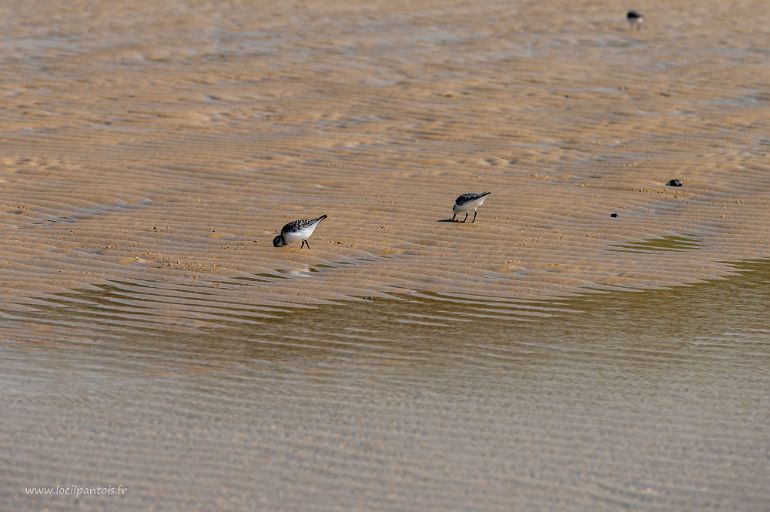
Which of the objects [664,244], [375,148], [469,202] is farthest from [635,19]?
[469,202]

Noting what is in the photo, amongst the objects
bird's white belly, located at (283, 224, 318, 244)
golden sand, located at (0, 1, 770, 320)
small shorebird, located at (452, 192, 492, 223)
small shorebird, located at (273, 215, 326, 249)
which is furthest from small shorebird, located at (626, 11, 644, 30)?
bird's white belly, located at (283, 224, 318, 244)

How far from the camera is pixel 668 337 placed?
28.7 ft

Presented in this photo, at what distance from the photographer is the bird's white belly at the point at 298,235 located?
10820 mm

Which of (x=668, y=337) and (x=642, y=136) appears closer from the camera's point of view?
(x=668, y=337)

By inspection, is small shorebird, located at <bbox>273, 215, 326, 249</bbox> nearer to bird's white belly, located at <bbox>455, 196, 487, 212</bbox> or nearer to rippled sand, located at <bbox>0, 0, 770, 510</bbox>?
rippled sand, located at <bbox>0, 0, 770, 510</bbox>

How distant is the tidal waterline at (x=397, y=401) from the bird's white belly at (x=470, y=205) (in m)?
2.08

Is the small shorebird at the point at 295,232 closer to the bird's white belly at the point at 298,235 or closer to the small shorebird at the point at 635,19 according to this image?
the bird's white belly at the point at 298,235

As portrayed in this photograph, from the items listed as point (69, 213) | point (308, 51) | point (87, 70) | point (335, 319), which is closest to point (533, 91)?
point (308, 51)

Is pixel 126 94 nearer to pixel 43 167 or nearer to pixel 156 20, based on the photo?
pixel 43 167

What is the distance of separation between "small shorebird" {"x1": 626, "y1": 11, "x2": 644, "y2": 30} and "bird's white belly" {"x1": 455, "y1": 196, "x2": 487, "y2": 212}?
520 inches

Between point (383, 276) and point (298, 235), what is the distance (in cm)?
93

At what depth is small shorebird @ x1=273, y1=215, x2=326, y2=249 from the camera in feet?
35.4

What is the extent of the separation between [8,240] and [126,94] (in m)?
6.64

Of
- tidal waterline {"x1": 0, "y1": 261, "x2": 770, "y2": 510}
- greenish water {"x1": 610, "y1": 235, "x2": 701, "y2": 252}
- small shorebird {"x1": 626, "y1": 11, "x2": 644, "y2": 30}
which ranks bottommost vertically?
greenish water {"x1": 610, "y1": 235, "x2": 701, "y2": 252}
